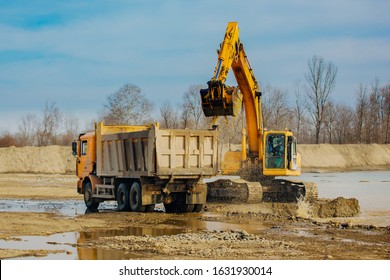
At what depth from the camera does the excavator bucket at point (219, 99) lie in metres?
25.3

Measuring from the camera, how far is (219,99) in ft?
83.0

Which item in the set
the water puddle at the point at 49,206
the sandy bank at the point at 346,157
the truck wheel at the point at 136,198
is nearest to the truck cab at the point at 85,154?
the water puddle at the point at 49,206

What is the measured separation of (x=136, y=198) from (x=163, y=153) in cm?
221

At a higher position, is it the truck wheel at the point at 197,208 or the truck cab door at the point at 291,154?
the truck cab door at the point at 291,154

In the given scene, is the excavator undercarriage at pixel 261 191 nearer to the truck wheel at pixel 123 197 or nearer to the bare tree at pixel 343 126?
the truck wheel at pixel 123 197

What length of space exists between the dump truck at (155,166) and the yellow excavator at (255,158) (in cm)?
317

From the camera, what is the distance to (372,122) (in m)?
108

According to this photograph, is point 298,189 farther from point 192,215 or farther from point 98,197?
point 98,197

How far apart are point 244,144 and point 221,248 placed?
15.1 m

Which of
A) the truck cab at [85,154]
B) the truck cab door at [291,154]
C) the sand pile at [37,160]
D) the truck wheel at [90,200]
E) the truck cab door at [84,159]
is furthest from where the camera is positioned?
the sand pile at [37,160]

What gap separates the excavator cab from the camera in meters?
29.2

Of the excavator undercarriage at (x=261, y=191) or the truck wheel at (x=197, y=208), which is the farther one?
the excavator undercarriage at (x=261, y=191)

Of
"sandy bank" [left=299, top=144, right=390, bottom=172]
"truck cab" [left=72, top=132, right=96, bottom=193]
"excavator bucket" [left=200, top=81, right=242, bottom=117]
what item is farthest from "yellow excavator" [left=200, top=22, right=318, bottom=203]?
"sandy bank" [left=299, top=144, right=390, bottom=172]

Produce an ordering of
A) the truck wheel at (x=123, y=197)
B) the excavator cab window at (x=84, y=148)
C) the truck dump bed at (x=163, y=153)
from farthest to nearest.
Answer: the excavator cab window at (x=84, y=148)
the truck wheel at (x=123, y=197)
the truck dump bed at (x=163, y=153)
